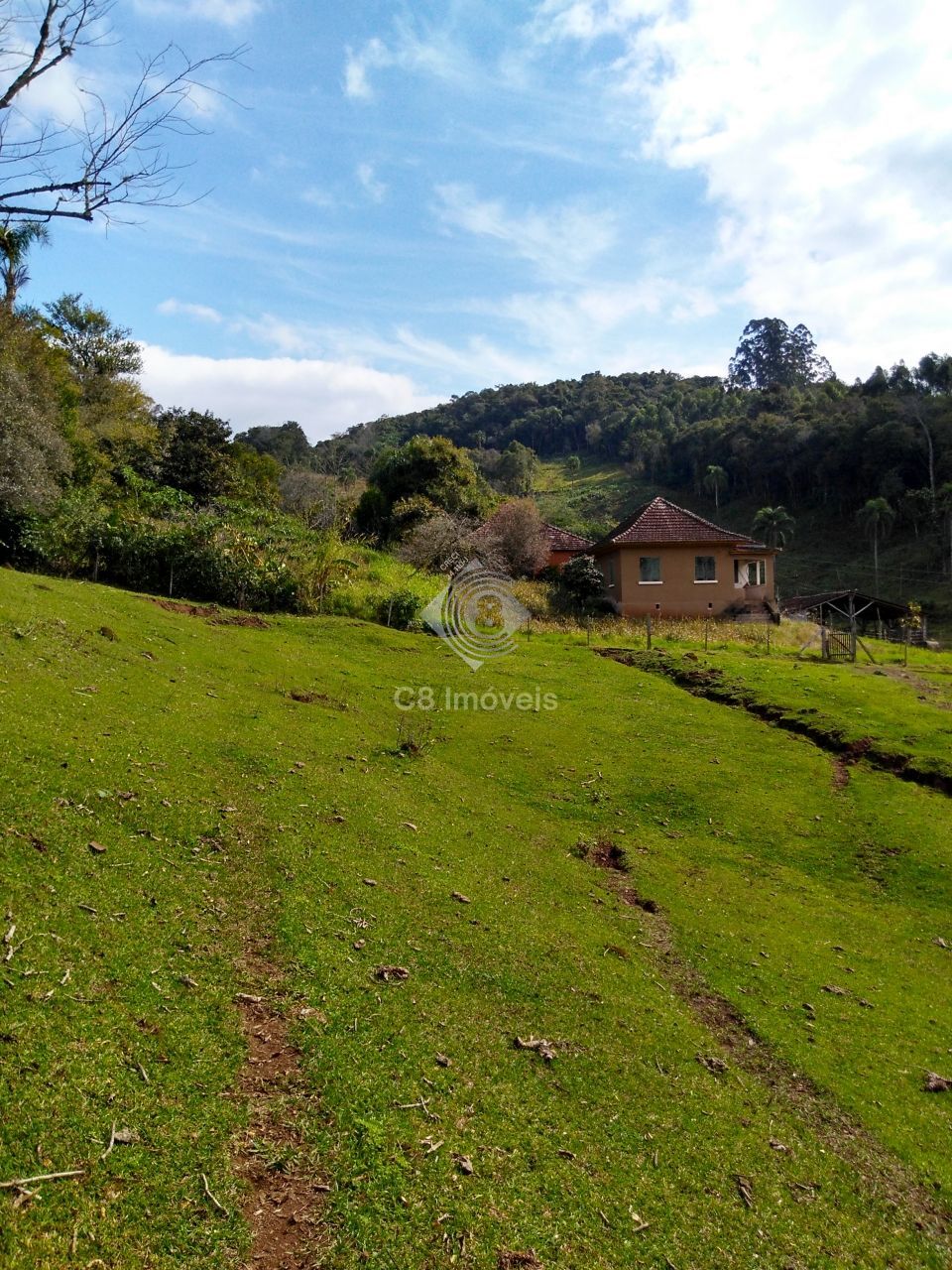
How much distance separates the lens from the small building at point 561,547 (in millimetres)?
38969

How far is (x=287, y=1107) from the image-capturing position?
409 cm

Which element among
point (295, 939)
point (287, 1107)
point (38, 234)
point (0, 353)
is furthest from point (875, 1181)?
point (0, 353)

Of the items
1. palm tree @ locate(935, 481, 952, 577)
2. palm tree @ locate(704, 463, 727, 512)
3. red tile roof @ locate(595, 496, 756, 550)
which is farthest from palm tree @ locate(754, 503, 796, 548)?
red tile roof @ locate(595, 496, 756, 550)

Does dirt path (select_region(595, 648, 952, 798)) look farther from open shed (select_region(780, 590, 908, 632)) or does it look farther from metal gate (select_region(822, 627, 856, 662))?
open shed (select_region(780, 590, 908, 632))

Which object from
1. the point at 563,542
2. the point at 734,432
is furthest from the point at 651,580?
the point at 734,432

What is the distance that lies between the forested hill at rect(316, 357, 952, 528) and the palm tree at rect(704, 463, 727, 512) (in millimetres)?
383

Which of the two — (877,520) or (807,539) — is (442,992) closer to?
(877,520)

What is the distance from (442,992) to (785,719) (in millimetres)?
12314

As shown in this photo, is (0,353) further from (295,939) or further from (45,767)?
(295,939)

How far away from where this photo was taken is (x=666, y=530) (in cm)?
3516

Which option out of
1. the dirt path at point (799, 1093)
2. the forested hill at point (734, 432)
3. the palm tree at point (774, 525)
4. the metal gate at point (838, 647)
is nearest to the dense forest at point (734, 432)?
the forested hill at point (734, 432)

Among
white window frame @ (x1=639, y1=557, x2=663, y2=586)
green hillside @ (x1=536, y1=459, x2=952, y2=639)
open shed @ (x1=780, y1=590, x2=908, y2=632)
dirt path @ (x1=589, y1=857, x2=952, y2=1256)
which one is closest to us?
dirt path @ (x1=589, y1=857, x2=952, y2=1256)

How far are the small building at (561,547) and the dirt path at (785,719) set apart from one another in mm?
17234

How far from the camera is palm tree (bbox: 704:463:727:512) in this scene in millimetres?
77938
